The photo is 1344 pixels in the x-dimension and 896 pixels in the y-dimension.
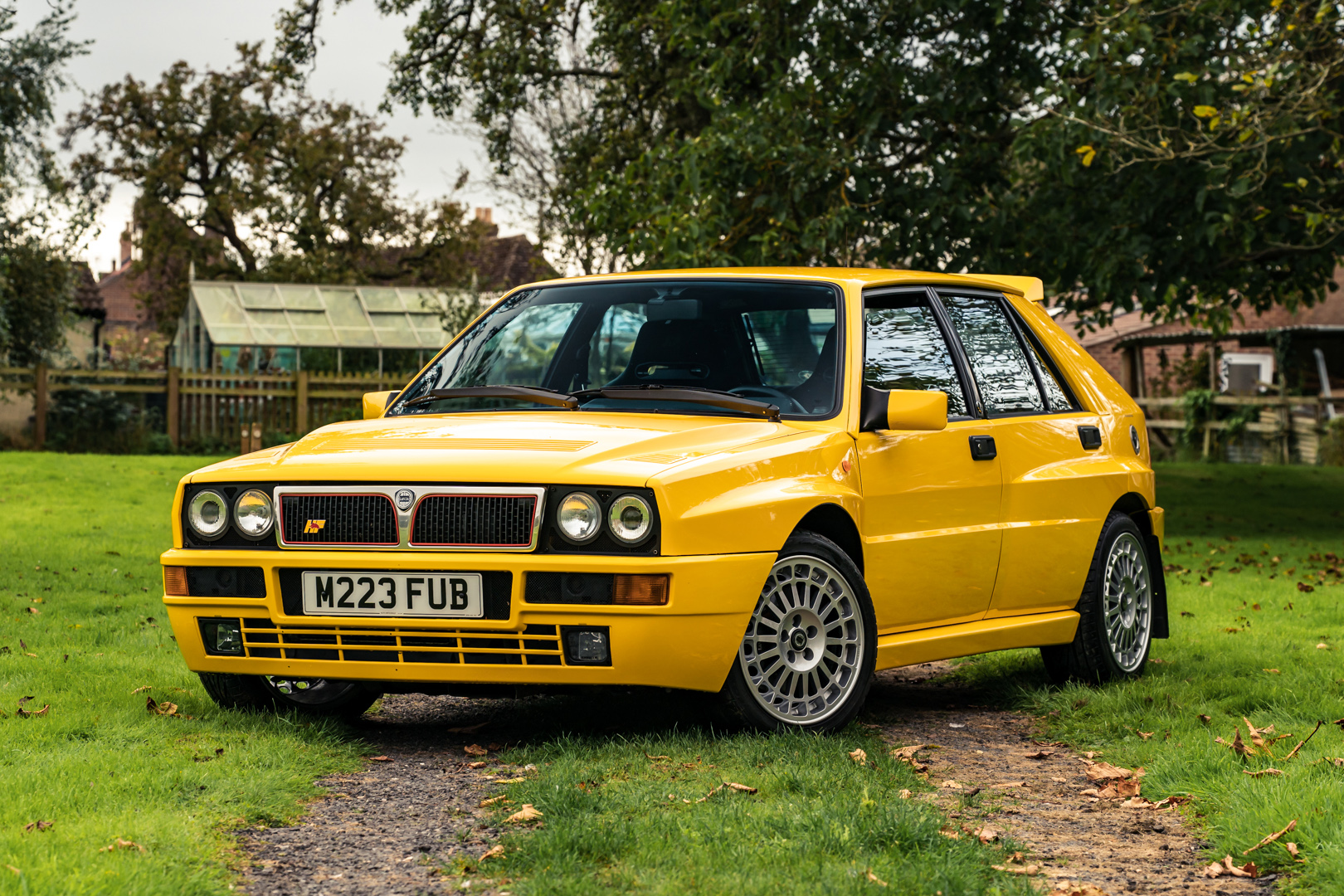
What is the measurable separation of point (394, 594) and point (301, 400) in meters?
22.4

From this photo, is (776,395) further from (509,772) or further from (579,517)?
(509,772)

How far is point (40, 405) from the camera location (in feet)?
83.7

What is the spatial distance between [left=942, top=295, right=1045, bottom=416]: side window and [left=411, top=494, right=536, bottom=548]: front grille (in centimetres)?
241

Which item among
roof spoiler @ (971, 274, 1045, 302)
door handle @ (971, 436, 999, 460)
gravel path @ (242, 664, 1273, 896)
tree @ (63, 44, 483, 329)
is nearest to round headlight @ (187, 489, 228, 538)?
gravel path @ (242, 664, 1273, 896)

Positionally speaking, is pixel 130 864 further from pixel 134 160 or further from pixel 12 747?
pixel 134 160

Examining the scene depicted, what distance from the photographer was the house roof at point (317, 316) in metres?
32.9

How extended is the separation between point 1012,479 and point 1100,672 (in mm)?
1102

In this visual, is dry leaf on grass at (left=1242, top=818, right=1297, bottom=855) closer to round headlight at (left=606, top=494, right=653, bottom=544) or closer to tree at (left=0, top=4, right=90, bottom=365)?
round headlight at (left=606, top=494, right=653, bottom=544)

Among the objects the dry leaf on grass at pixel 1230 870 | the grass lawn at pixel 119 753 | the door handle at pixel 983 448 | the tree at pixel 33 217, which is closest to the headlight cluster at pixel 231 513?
the grass lawn at pixel 119 753

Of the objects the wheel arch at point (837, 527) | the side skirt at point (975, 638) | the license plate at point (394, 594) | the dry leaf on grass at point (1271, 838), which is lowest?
the dry leaf on grass at point (1271, 838)

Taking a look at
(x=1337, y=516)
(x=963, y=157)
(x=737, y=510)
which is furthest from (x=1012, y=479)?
(x=1337, y=516)

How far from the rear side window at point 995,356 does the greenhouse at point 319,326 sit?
2611 centimetres

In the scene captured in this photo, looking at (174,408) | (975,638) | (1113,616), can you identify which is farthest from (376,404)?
(174,408)

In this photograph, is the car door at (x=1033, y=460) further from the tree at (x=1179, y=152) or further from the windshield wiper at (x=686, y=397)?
the tree at (x=1179, y=152)
